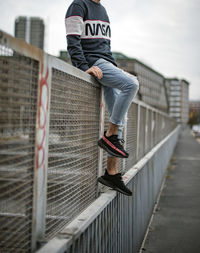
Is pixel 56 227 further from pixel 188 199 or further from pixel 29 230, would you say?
pixel 188 199

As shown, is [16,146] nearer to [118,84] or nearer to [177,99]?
[118,84]

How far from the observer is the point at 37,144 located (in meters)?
1.64

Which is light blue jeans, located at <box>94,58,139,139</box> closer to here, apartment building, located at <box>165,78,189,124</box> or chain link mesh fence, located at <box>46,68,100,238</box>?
chain link mesh fence, located at <box>46,68,100,238</box>

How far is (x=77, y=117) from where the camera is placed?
7.72 ft

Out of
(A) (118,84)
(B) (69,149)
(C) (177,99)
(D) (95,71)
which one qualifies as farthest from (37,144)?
(C) (177,99)

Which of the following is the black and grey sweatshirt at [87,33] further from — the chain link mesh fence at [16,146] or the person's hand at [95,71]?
Result: the chain link mesh fence at [16,146]

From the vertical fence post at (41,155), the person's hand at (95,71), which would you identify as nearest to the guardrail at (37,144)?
the vertical fence post at (41,155)

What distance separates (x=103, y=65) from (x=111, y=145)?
28.0 inches

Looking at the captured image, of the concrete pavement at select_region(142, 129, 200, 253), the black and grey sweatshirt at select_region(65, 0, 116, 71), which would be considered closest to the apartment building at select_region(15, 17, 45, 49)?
the concrete pavement at select_region(142, 129, 200, 253)

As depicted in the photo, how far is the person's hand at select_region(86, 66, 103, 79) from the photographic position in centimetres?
281

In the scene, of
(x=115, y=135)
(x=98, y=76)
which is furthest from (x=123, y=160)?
(x=98, y=76)

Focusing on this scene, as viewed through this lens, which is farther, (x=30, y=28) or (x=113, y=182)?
(x=30, y=28)

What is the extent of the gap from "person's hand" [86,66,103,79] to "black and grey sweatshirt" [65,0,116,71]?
7 centimetres

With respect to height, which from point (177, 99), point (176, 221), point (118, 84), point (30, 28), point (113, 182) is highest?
point (30, 28)
